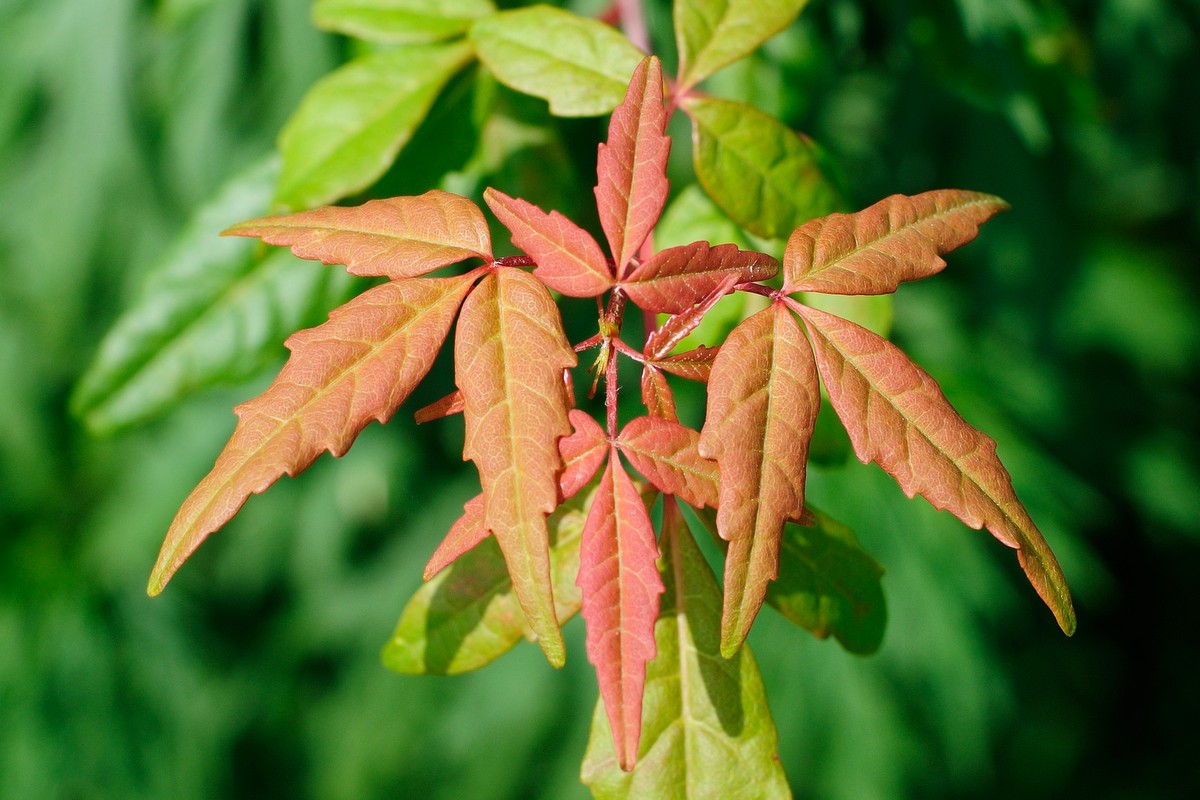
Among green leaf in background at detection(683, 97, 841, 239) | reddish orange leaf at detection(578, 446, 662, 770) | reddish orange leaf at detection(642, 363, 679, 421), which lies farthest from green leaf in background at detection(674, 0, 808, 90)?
reddish orange leaf at detection(578, 446, 662, 770)

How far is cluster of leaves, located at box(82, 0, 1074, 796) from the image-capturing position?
51 cm

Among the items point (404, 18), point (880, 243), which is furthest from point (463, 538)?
point (404, 18)

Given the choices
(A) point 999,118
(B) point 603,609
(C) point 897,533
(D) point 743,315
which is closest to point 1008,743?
(C) point 897,533

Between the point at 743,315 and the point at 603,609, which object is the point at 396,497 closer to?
the point at 743,315

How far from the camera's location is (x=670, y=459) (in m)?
0.55

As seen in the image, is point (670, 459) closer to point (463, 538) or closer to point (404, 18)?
point (463, 538)

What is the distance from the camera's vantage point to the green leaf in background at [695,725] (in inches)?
23.6

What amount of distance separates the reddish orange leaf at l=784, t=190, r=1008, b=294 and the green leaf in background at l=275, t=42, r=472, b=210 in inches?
14.7

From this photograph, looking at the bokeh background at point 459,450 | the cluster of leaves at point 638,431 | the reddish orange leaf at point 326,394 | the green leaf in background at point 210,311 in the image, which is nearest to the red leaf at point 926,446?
the cluster of leaves at point 638,431

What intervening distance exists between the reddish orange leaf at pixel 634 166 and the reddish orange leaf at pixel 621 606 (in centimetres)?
16

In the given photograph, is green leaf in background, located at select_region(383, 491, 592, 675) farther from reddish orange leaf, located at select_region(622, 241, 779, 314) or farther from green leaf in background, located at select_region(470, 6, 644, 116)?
green leaf in background, located at select_region(470, 6, 644, 116)

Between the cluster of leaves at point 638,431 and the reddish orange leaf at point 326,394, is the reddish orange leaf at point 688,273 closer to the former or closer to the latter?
the cluster of leaves at point 638,431

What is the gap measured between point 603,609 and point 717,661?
0.15 m

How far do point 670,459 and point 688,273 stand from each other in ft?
0.37
